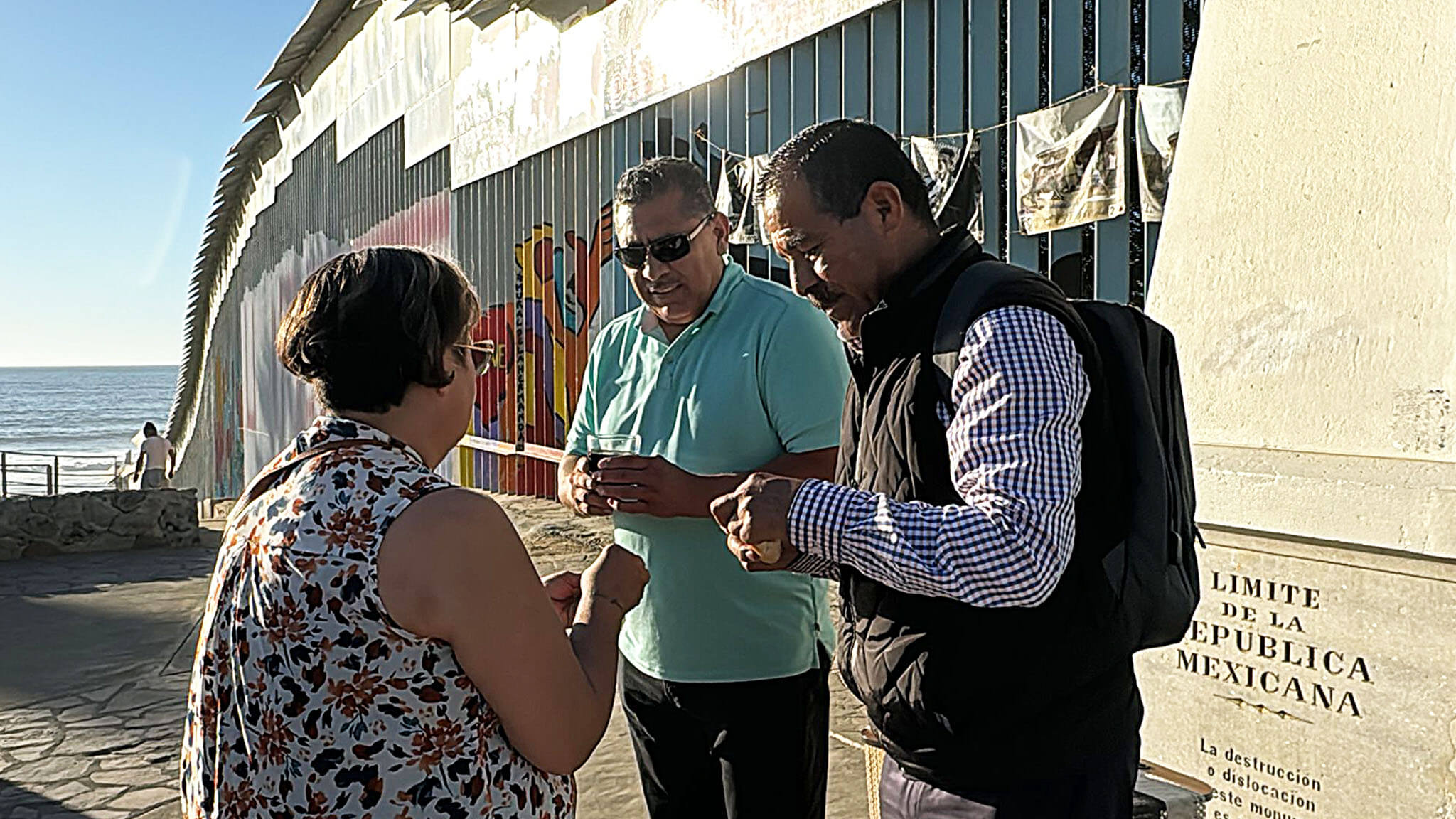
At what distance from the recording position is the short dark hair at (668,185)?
10.4ft

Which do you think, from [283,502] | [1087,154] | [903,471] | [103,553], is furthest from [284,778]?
[103,553]

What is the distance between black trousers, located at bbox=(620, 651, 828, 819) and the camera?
2957mm

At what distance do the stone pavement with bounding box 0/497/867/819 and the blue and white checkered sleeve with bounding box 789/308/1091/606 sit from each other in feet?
9.50

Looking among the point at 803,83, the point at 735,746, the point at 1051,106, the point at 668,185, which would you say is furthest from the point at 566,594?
the point at 803,83

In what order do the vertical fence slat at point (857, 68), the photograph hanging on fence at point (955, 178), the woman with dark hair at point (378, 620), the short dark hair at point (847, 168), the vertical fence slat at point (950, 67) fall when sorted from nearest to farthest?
the woman with dark hair at point (378, 620) → the short dark hair at point (847, 168) → the photograph hanging on fence at point (955, 178) → the vertical fence slat at point (950, 67) → the vertical fence slat at point (857, 68)

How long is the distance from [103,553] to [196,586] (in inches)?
91.0

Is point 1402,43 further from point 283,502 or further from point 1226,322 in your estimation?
point 283,502

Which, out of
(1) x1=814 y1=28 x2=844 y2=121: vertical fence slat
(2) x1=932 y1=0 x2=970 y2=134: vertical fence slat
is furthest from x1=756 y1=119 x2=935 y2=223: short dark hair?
(1) x1=814 y1=28 x2=844 y2=121: vertical fence slat

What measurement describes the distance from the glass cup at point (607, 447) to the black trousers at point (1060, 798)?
1122 millimetres

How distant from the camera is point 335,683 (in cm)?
186

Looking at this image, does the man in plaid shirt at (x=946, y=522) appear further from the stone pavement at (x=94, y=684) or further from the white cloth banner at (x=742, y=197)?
the white cloth banner at (x=742, y=197)

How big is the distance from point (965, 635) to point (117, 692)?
6227 mm

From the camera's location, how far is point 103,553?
39.9ft

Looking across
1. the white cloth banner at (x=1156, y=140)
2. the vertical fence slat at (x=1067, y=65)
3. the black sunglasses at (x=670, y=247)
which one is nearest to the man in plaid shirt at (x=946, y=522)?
the black sunglasses at (x=670, y=247)
